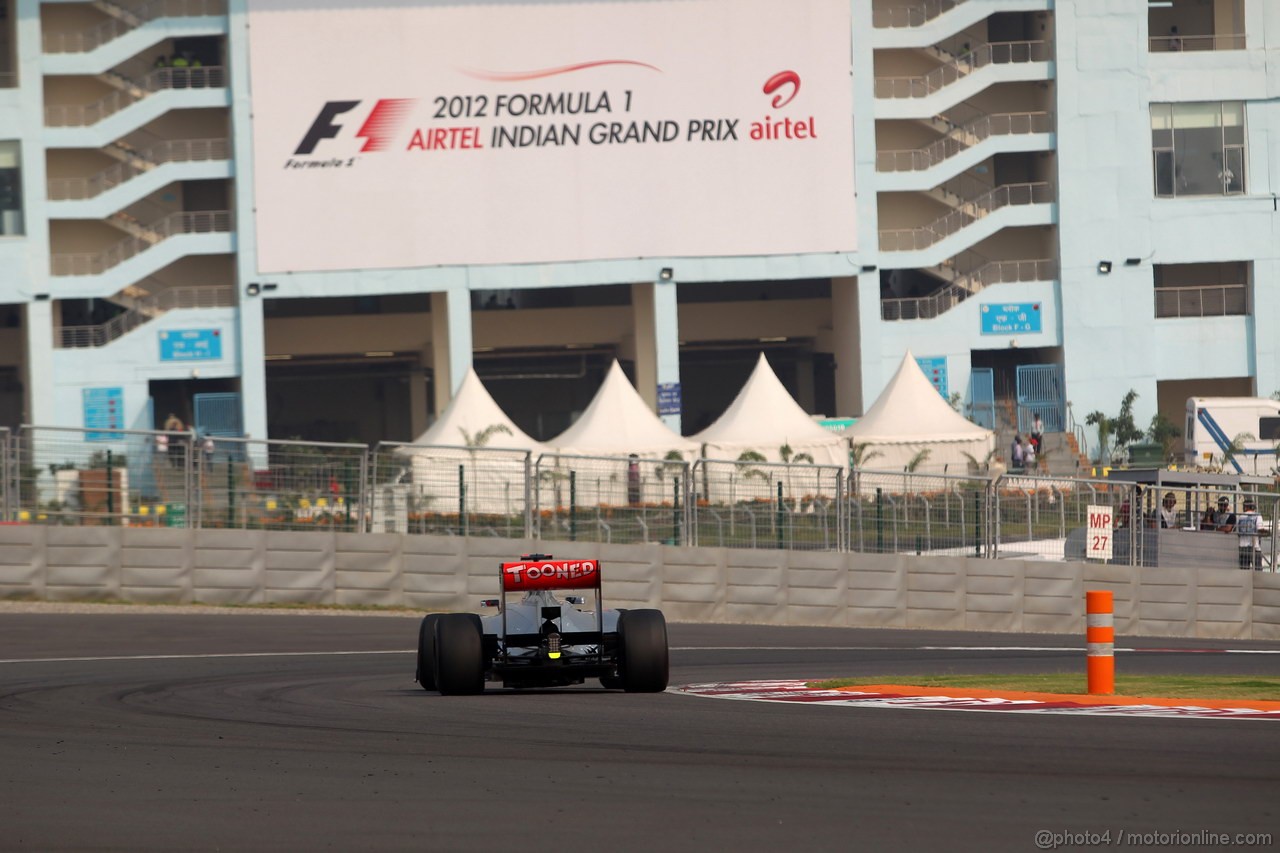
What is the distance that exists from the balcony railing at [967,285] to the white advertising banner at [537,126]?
6396 mm

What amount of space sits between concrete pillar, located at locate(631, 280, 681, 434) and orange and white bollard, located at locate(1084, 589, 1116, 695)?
45.9 metres

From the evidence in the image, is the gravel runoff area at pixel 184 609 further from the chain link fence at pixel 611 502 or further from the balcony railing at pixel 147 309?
the balcony railing at pixel 147 309

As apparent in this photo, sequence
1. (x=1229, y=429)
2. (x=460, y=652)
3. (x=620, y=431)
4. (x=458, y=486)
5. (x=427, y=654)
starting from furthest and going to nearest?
(x=1229, y=429) → (x=620, y=431) → (x=458, y=486) → (x=427, y=654) → (x=460, y=652)

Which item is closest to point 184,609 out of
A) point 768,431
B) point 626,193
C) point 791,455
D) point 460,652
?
point 460,652

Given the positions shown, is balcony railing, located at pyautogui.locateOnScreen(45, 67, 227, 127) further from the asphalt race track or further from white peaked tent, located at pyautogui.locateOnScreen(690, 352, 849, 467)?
the asphalt race track

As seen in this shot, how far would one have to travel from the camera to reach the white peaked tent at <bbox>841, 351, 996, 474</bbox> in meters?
48.5

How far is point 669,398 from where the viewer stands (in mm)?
59562

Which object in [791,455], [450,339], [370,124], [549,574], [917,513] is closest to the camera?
[549,574]

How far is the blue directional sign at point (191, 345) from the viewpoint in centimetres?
5859

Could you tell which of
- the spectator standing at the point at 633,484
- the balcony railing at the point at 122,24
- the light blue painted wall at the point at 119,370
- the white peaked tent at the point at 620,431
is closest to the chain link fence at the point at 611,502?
the spectator standing at the point at 633,484

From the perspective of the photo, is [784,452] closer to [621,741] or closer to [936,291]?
[936,291]

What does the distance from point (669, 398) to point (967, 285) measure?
11.7 m

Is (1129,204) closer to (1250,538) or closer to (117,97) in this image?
(117,97)

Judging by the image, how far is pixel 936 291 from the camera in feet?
212
